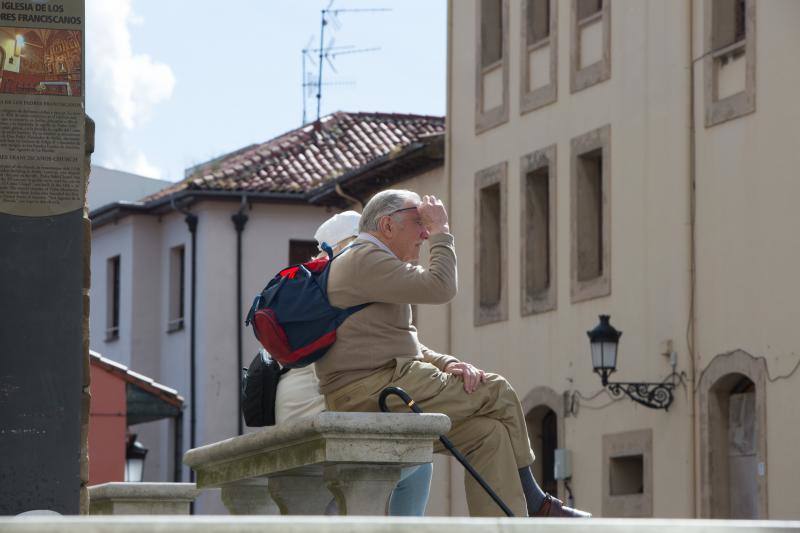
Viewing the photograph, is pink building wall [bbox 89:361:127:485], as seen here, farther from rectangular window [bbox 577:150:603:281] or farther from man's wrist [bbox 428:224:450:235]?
man's wrist [bbox 428:224:450:235]

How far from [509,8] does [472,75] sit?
1518 mm

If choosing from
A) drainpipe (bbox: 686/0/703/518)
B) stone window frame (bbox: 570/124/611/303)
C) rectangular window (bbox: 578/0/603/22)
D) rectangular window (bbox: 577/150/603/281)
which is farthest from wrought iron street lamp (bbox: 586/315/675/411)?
rectangular window (bbox: 578/0/603/22)

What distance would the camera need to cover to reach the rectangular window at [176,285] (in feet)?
149

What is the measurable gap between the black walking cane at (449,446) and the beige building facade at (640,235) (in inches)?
550

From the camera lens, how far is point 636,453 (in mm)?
24797

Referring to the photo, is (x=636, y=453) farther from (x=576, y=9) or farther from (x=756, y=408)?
(x=576, y=9)

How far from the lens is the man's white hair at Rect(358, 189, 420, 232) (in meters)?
8.37

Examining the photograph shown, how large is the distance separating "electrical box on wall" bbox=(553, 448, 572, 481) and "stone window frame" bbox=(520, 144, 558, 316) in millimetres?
1884

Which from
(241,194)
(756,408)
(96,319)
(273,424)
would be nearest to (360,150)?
(241,194)

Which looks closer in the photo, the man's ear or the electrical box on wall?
the man's ear

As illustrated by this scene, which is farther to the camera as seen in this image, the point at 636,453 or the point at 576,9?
the point at 576,9

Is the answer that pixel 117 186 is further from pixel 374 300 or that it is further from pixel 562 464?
pixel 374 300

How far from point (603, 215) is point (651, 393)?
2.89 metres

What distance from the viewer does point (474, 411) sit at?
8102mm
